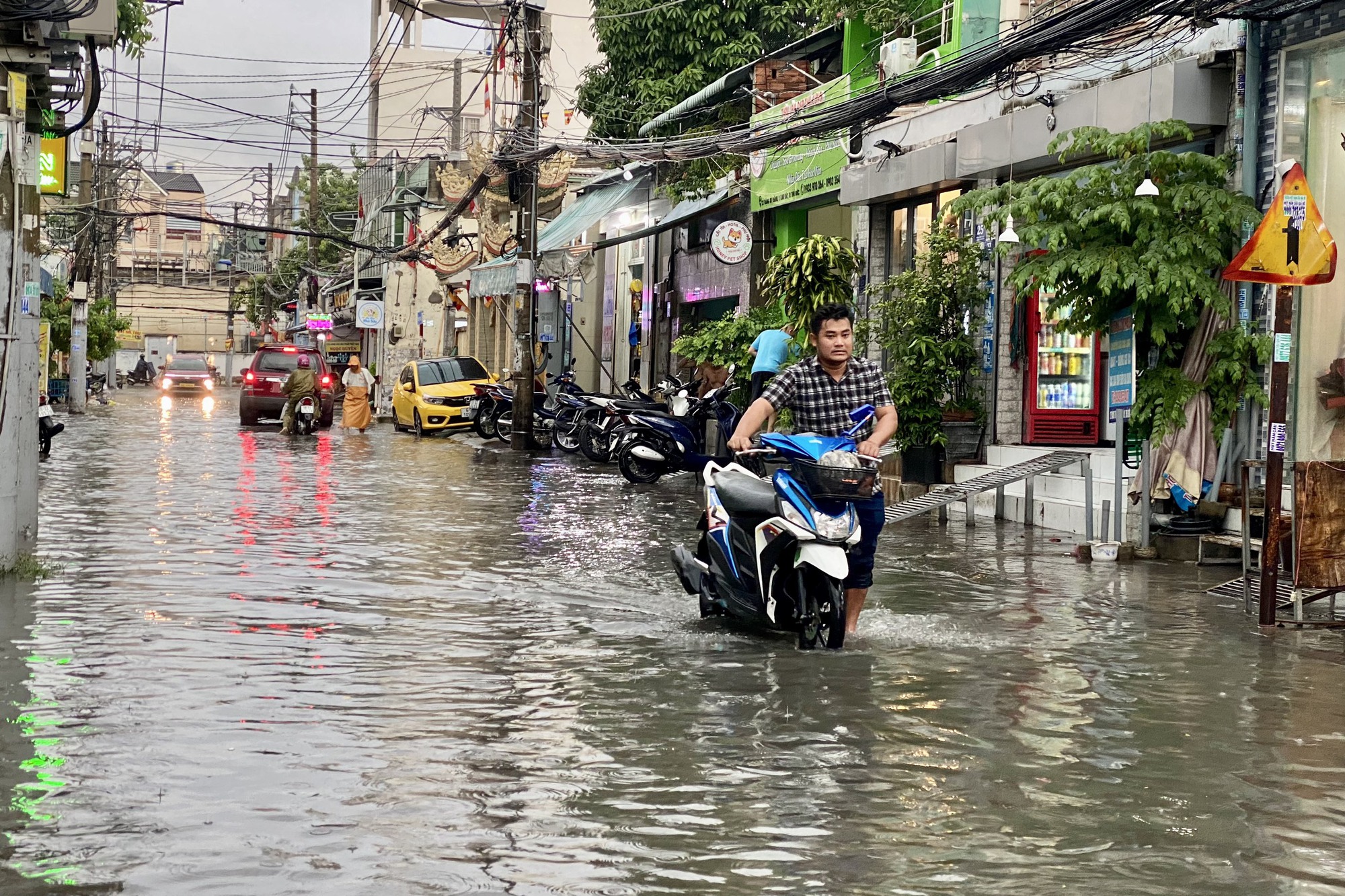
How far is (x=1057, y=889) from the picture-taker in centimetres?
454

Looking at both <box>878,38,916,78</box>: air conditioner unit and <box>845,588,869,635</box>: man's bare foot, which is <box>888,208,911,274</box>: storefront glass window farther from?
<box>845,588,869,635</box>: man's bare foot

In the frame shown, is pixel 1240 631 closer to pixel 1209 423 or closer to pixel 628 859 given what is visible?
pixel 1209 423

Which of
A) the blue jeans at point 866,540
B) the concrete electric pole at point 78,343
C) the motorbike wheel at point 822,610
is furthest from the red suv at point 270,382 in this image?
the motorbike wheel at point 822,610

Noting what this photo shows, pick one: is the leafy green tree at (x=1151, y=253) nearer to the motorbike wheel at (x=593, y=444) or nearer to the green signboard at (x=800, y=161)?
the green signboard at (x=800, y=161)

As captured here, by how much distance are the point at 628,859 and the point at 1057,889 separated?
117cm

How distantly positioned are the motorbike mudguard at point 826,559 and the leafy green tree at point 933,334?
10.4 meters

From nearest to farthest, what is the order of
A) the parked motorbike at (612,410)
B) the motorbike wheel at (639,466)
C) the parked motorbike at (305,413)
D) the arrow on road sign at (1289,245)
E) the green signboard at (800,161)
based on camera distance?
1. the arrow on road sign at (1289,245)
2. the motorbike wheel at (639,466)
3. the parked motorbike at (612,410)
4. the green signboard at (800,161)
5. the parked motorbike at (305,413)

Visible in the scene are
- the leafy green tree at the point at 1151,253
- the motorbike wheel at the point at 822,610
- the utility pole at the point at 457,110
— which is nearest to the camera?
the motorbike wheel at the point at 822,610

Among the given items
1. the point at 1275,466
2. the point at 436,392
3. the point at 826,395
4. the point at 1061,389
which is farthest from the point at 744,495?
the point at 436,392

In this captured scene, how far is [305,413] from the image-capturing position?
3303 centimetres

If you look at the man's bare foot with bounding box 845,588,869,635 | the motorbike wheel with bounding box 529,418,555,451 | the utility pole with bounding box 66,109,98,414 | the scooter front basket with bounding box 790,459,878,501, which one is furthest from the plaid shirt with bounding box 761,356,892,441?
the utility pole with bounding box 66,109,98,414

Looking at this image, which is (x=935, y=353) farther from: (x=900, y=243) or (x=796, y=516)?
(x=796, y=516)

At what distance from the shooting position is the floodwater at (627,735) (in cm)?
475

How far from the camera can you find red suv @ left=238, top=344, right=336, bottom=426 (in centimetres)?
3638
